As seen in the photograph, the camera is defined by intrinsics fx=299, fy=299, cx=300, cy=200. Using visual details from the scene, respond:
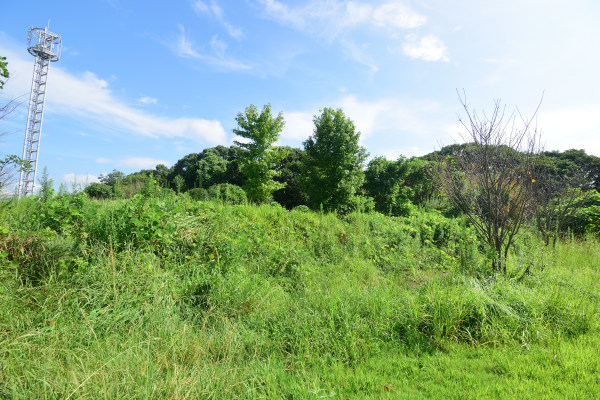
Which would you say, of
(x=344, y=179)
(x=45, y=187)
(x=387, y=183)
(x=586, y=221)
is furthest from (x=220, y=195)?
(x=586, y=221)

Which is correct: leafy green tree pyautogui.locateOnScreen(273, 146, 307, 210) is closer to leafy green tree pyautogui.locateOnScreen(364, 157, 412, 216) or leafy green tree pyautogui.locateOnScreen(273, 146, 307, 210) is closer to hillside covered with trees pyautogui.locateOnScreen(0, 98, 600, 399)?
leafy green tree pyautogui.locateOnScreen(364, 157, 412, 216)

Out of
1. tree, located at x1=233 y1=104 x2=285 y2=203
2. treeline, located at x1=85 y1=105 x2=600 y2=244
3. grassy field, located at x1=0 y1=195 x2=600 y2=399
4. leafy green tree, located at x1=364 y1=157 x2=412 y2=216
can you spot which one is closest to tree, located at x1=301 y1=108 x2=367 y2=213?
treeline, located at x1=85 y1=105 x2=600 y2=244

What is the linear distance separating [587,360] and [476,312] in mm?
937

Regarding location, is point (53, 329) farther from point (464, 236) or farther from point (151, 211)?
point (464, 236)

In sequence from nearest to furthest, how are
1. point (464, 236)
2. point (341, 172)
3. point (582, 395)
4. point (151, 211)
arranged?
point (582, 395) < point (151, 211) < point (464, 236) < point (341, 172)

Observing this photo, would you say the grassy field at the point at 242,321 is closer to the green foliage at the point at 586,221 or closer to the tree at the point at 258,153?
the green foliage at the point at 586,221

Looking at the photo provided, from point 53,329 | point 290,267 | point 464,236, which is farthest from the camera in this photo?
point 464,236

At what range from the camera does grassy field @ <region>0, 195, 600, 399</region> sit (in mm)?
2322

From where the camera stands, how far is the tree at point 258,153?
18016 millimetres

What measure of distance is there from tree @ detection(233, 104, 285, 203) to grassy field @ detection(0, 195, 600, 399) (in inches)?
502

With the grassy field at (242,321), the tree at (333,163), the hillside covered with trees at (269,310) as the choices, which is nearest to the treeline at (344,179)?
the tree at (333,163)

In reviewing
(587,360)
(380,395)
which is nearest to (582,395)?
(587,360)

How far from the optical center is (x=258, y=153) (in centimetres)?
1820

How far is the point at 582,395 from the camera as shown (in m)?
2.28
